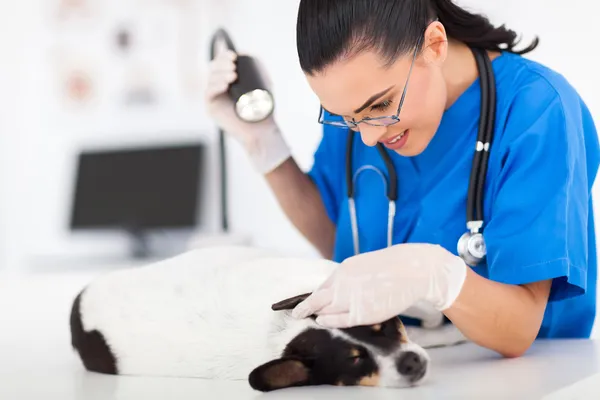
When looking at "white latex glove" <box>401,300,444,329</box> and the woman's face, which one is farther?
"white latex glove" <box>401,300,444,329</box>

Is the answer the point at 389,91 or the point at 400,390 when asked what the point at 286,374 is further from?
the point at 389,91

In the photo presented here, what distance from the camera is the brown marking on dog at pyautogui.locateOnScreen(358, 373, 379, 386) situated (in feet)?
2.92

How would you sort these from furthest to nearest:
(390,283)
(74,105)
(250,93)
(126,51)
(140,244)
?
(74,105) < (126,51) < (140,244) < (250,93) < (390,283)

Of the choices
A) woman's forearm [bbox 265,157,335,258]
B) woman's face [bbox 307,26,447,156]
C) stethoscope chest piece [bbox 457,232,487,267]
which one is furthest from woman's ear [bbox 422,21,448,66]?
woman's forearm [bbox 265,157,335,258]

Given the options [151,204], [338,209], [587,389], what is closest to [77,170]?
[151,204]

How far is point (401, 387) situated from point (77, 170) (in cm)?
299

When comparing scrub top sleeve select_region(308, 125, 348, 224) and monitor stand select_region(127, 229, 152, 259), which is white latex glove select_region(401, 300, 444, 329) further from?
monitor stand select_region(127, 229, 152, 259)

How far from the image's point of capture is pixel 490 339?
3.09ft

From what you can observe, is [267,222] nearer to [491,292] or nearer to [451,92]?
[451,92]

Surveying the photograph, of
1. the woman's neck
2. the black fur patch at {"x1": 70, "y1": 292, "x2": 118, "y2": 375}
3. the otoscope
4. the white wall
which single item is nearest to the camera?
the black fur patch at {"x1": 70, "y1": 292, "x2": 118, "y2": 375}

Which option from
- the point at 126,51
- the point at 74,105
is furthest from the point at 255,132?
the point at 74,105

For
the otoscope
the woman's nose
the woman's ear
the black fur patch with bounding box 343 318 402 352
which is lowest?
the black fur patch with bounding box 343 318 402 352

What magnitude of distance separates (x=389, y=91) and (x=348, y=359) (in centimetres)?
43

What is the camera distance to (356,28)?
1.00 metres
